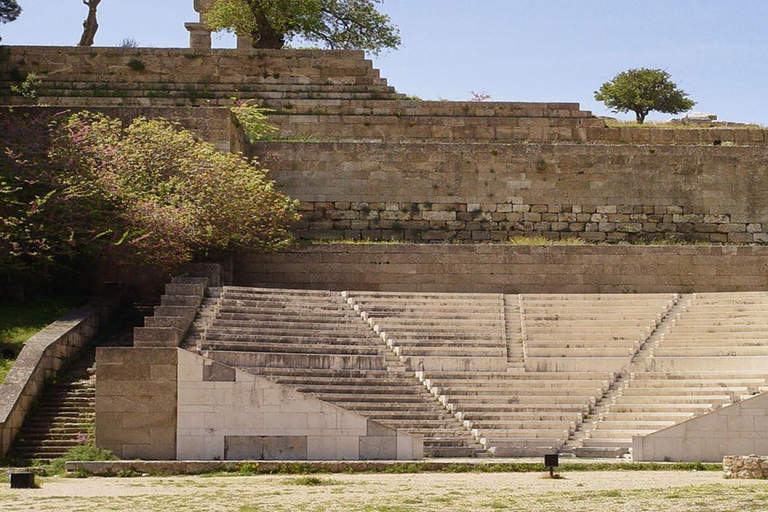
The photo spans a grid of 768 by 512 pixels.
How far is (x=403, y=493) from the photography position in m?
16.8

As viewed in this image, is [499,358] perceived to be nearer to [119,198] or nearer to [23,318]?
[119,198]

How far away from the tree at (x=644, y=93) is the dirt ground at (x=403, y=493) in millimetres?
29840

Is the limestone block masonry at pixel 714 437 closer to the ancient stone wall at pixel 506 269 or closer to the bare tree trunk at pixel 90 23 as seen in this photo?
the ancient stone wall at pixel 506 269

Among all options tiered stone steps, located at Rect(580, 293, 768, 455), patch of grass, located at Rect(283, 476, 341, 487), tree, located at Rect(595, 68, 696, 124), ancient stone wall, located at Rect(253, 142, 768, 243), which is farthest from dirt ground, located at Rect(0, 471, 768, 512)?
tree, located at Rect(595, 68, 696, 124)

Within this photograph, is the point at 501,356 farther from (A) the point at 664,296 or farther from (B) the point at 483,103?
(B) the point at 483,103

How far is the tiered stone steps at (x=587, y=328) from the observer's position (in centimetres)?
2398

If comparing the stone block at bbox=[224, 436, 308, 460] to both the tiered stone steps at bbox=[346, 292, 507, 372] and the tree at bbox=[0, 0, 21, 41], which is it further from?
the tree at bbox=[0, 0, 21, 41]

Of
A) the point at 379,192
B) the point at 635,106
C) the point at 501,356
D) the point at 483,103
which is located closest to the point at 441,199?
the point at 379,192

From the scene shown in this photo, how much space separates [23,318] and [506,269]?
8.88m

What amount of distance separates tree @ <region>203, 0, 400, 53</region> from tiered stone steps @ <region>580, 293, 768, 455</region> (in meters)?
14.6

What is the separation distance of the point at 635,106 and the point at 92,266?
24.9 m

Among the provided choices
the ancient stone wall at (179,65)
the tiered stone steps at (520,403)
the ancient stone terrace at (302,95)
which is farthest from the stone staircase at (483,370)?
the ancient stone wall at (179,65)

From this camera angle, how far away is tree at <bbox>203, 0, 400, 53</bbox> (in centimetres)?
3703

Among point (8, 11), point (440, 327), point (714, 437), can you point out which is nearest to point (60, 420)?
point (440, 327)
